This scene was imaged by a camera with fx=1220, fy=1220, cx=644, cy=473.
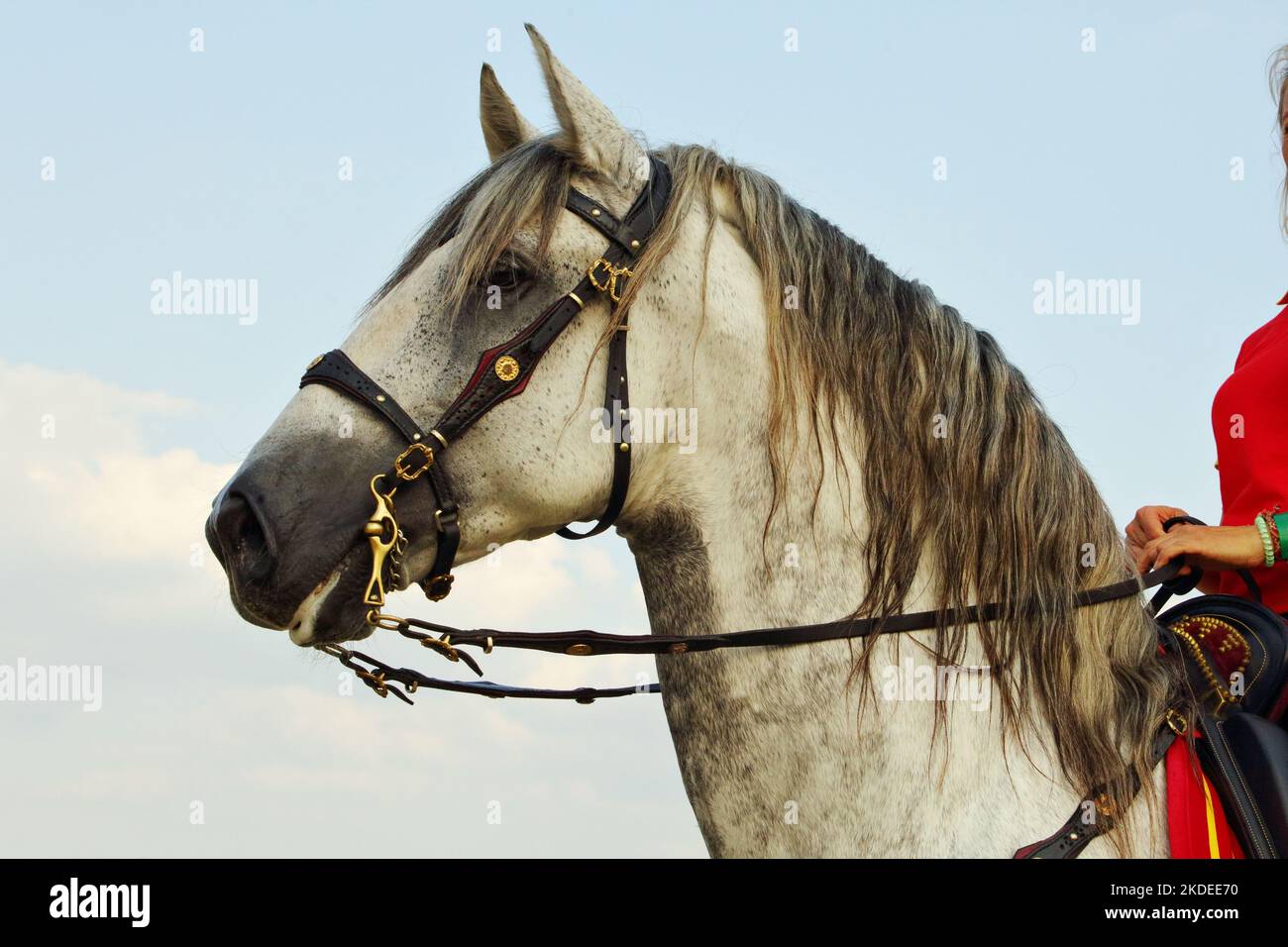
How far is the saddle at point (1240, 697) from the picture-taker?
12.4 ft

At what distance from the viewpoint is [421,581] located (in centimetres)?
383

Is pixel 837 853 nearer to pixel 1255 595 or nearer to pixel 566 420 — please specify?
pixel 566 420

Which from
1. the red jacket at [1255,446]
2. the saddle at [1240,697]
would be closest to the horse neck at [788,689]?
the saddle at [1240,697]

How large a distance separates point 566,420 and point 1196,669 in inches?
92.9

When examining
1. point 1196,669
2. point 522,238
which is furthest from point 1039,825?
point 522,238

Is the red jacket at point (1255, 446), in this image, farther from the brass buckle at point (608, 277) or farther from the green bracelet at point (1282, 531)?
the brass buckle at point (608, 277)

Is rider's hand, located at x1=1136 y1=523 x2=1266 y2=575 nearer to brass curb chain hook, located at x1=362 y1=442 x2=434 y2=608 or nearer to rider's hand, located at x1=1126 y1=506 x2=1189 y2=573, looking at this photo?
rider's hand, located at x1=1126 y1=506 x2=1189 y2=573

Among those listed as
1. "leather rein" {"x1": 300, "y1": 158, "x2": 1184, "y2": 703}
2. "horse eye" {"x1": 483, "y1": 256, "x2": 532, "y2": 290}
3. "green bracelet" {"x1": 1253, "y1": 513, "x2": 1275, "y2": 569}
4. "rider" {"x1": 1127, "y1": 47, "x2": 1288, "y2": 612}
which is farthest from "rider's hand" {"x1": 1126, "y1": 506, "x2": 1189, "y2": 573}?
"horse eye" {"x1": 483, "y1": 256, "x2": 532, "y2": 290}

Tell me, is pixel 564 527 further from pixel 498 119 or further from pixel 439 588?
pixel 498 119

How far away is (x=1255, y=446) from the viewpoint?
15.0 feet

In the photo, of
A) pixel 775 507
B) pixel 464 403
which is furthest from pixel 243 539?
pixel 775 507

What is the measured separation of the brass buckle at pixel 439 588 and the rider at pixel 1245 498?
2.56m

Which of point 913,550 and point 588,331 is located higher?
point 588,331

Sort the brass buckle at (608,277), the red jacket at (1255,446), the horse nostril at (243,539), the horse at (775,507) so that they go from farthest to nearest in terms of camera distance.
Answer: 1. the red jacket at (1255,446)
2. the brass buckle at (608,277)
3. the horse at (775,507)
4. the horse nostril at (243,539)
